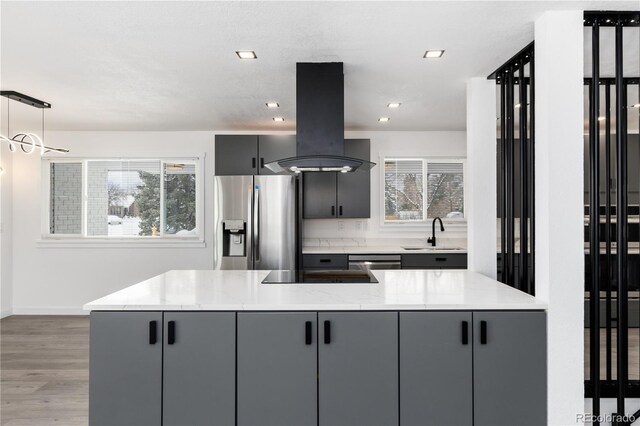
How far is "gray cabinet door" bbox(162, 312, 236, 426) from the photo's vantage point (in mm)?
2104

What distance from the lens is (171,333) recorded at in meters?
2.12

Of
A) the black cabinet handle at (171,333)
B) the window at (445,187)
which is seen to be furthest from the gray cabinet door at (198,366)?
the window at (445,187)

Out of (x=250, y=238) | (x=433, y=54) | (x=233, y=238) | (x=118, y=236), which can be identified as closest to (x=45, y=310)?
(x=118, y=236)

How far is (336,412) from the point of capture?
2102mm

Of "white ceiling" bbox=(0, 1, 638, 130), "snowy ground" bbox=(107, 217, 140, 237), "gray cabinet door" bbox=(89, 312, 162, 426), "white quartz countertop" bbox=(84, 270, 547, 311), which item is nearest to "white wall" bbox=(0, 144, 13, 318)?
"snowy ground" bbox=(107, 217, 140, 237)

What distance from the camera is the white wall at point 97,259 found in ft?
17.3

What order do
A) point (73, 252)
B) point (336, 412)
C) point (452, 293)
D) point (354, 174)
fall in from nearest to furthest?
point (336, 412)
point (452, 293)
point (354, 174)
point (73, 252)

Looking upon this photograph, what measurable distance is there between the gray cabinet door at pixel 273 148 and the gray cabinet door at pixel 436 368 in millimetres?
3044

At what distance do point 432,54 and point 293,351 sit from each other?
2000 millimetres

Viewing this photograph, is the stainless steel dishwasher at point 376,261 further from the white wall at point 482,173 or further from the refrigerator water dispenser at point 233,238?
the white wall at point 482,173

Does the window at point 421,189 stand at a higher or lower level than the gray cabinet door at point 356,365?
higher

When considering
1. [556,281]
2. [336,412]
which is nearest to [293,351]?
[336,412]

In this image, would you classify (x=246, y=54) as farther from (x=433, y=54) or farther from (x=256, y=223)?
(x=256, y=223)

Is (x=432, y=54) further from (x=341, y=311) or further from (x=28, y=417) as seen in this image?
(x=28, y=417)
